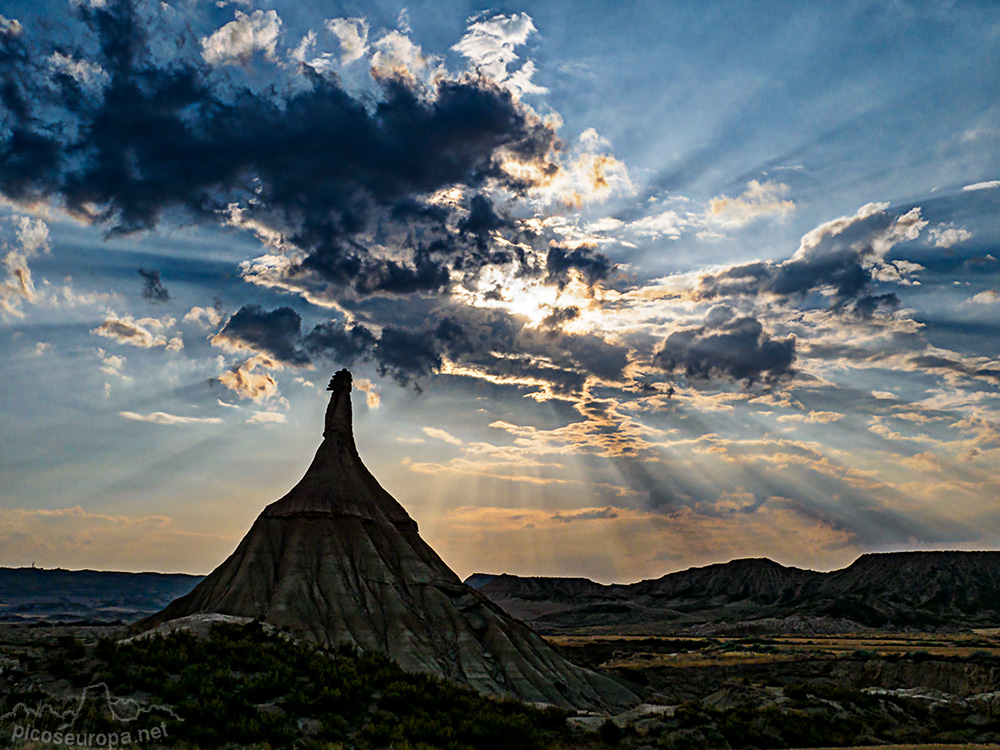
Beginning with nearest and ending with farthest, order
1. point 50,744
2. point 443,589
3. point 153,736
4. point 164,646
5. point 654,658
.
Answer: point 50,744
point 153,736
point 164,646
point 443,589
point 654,658

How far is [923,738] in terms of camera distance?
3519 centimetres

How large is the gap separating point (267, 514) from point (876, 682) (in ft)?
225

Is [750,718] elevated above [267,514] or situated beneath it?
situated beneath

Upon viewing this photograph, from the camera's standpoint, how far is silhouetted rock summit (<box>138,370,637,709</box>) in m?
60.0

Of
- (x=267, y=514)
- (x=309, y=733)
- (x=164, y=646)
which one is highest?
(x=267, y=514)

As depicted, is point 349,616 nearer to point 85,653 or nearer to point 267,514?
point 267,514

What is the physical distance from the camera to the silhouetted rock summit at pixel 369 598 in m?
60.0

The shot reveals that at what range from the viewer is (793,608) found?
182625mm

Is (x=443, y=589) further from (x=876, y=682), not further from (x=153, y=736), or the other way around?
(x=153, y=736)

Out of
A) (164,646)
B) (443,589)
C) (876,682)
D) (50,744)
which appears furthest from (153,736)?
(876,682)

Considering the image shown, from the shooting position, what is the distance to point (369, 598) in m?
65.7

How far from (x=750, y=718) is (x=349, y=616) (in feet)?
132

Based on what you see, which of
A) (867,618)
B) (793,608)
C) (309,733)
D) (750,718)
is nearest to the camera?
(309,733)

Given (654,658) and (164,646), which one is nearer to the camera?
(164,646)
